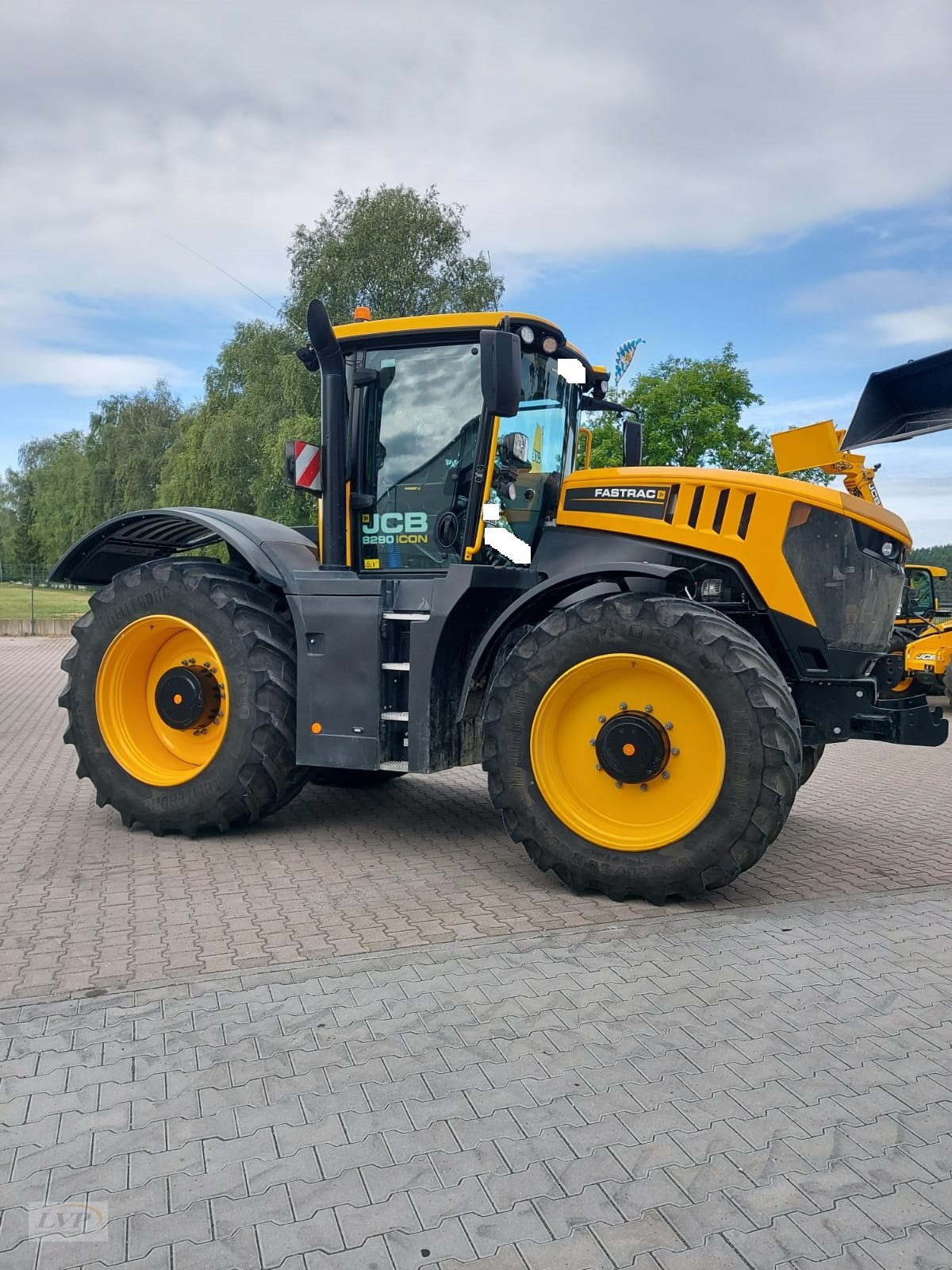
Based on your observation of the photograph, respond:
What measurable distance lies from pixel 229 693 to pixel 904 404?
13.2 feet

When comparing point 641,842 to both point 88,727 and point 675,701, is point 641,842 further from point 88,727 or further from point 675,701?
point 88,727

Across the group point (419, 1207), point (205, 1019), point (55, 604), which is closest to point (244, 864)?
point (205, 1019)

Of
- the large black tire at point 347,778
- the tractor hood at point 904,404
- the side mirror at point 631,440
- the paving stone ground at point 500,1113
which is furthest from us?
the large black tire at point 347,778

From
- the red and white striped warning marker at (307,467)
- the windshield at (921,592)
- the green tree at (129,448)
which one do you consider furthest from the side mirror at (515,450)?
the green tree at (129,448)

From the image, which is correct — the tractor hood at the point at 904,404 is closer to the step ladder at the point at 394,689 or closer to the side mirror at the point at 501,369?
the side mirror at the point at 501,369

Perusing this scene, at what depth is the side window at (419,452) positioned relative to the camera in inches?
230

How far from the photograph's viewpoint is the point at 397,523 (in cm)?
607

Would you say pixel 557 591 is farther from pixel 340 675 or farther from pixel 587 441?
pixel 587 441

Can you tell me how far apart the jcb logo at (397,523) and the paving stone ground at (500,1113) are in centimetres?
256

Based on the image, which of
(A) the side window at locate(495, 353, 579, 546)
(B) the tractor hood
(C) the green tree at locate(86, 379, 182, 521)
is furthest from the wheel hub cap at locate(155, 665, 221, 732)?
(C) the green tree at locate(86, 379, 182, 521)

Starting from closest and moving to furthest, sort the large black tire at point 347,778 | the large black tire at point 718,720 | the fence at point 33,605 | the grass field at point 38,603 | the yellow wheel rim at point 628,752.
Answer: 1. the large black tire at point 718,720
2. the yellow wheel rim at point 628,752
3. the large black tire at point 347,778
4. the fence at point 33,605
5. the grass field at point 38,603

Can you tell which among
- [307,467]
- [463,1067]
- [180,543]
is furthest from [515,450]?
[463,1067]

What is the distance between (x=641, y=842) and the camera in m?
4.93

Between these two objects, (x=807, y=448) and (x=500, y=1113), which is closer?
(x=500, y=1113)
